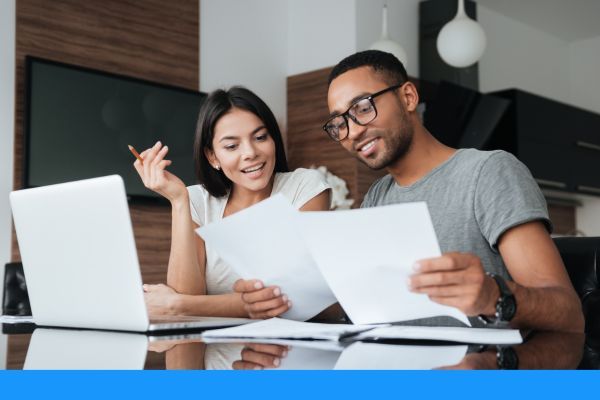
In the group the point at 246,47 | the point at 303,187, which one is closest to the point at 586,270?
the point at 303,187

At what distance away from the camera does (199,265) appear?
5.68 ft

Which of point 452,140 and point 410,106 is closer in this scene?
point 410,106

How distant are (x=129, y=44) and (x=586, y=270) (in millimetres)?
3054

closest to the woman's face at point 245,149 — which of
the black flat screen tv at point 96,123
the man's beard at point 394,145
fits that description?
the man's beard at point 394,145

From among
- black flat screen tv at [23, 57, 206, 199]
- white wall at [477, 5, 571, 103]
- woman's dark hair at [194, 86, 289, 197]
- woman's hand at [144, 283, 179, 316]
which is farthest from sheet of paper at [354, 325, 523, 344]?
white wall at [477, 5, 571, 103]

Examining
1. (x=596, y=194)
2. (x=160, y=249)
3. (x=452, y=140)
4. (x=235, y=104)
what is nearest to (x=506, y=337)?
(x=235, y=104)

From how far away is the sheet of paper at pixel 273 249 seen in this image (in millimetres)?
999

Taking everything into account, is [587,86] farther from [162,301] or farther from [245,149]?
[162,301]

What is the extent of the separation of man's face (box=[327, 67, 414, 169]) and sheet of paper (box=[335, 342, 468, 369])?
73cm

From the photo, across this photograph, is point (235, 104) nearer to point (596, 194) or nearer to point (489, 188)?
point (489, 188)

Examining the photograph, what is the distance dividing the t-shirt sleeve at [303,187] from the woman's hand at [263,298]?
0.60 meters

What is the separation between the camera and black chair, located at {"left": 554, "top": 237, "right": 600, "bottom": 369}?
1.46 metres

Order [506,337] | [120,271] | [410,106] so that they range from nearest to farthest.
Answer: [506,337], [120,271], [410,106]

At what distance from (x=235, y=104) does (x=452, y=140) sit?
2936 millimetres
